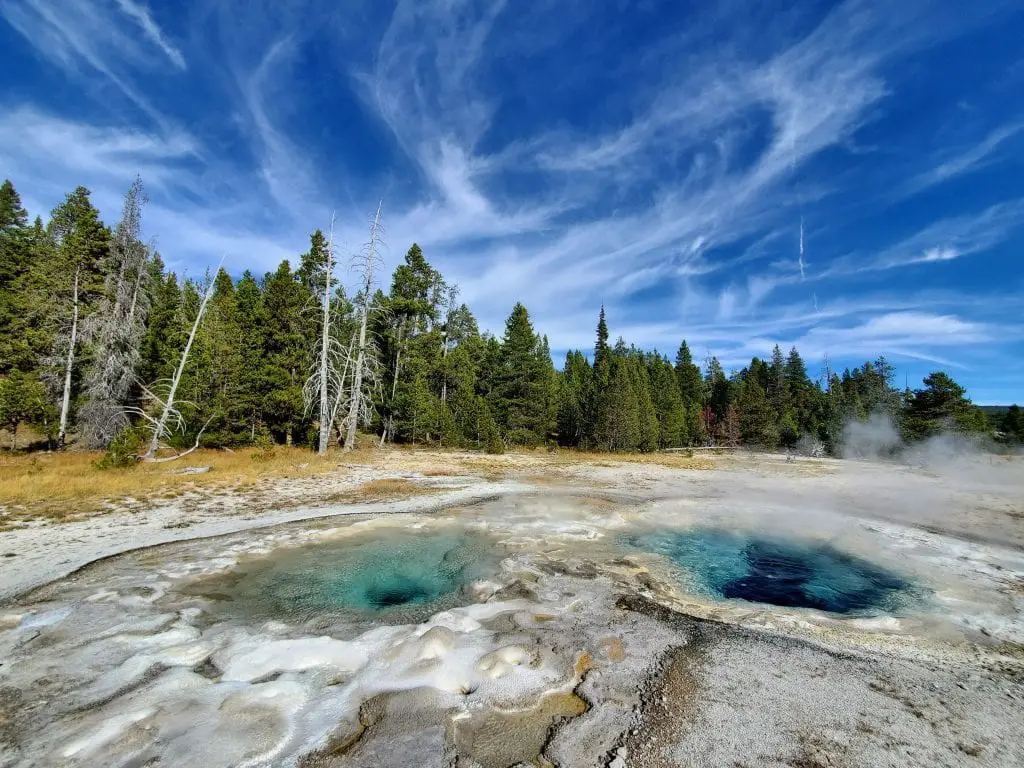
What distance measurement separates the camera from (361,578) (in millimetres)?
7023

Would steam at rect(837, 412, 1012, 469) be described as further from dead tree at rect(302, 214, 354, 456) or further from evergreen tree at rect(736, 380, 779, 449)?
dead tree at rect(302, 214, 354, 456)

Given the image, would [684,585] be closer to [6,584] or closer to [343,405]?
[6,584]

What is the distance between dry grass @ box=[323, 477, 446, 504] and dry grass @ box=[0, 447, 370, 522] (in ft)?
10.6

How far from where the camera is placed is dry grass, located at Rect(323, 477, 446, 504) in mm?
12359

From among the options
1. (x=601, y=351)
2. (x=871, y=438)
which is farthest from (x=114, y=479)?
(x=871, y=438)

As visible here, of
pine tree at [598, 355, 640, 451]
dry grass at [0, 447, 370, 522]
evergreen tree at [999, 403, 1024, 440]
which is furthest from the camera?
evergreen tree at [999, 403, 1024, 440]

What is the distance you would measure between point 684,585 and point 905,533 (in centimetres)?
746

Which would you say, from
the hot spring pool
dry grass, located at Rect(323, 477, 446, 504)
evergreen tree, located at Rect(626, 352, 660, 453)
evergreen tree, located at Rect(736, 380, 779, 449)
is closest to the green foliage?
dry grass, located at Rect(323, 477, 446, 504)

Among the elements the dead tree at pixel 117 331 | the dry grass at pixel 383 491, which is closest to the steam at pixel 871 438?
the dry grass at pixel 383 491

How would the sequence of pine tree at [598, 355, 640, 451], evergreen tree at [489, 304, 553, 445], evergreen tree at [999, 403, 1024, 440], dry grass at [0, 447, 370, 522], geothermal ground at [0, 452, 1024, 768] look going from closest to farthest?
geothermal ground at [0, 452, 1024, 768], dry grass at [0, 447, 370, 522], evergreen tree at [489, 304, 553, 445], pine tree at [598, 355, 640, 451], evergreen tree at [999, 403, 1024, 440]

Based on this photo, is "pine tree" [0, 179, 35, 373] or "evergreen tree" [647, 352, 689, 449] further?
"evergreen tree" [647, 352, 689, 449]

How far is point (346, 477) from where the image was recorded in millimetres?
15906

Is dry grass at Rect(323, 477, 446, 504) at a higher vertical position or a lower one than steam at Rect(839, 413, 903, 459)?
lower

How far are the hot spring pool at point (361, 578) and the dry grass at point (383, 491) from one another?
11.0 ft
